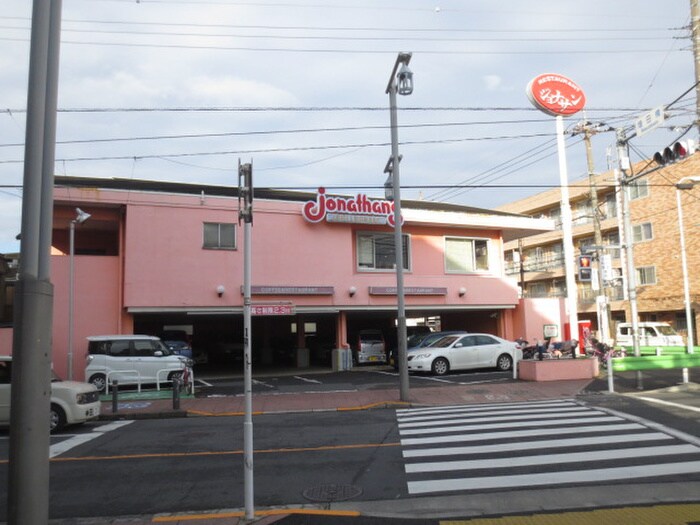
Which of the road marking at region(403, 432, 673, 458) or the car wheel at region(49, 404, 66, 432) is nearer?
the road marking at region(403, 432, 673, 458)

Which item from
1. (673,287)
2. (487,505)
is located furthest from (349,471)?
(673,287)

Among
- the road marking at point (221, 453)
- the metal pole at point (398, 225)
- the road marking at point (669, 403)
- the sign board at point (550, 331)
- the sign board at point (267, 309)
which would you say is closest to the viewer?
the sign board at point (267, 309)

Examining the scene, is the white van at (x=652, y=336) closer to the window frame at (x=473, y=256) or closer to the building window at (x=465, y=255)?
the window frame at (x=473, y=256)

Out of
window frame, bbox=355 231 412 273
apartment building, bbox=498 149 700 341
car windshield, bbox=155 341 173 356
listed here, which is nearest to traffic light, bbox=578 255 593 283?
window frame, bbox=355 231 412 273

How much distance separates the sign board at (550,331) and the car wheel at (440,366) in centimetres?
890

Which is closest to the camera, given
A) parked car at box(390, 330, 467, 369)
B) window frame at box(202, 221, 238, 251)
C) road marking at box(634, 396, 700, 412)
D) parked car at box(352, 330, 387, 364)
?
road marking at box(634, 396, 700, 412)

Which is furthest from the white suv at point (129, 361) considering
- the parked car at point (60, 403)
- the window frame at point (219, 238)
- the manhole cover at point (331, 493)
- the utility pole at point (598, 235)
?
the utility pole at point (598, 235)

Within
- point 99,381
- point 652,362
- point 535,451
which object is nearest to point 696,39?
point 652,362

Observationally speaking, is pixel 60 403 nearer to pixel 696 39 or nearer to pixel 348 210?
pixel 348 210

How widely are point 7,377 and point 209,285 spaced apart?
1035cm

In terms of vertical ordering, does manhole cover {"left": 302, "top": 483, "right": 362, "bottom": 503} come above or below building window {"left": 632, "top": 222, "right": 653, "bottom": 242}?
below

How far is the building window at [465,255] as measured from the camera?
26.6 meters

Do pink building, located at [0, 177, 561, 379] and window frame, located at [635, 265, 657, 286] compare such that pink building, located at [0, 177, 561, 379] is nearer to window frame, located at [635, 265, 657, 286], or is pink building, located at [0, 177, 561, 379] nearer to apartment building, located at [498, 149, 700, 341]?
apartment building, located at [498, 149, 700, 341]

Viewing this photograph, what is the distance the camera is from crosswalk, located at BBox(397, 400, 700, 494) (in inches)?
285
